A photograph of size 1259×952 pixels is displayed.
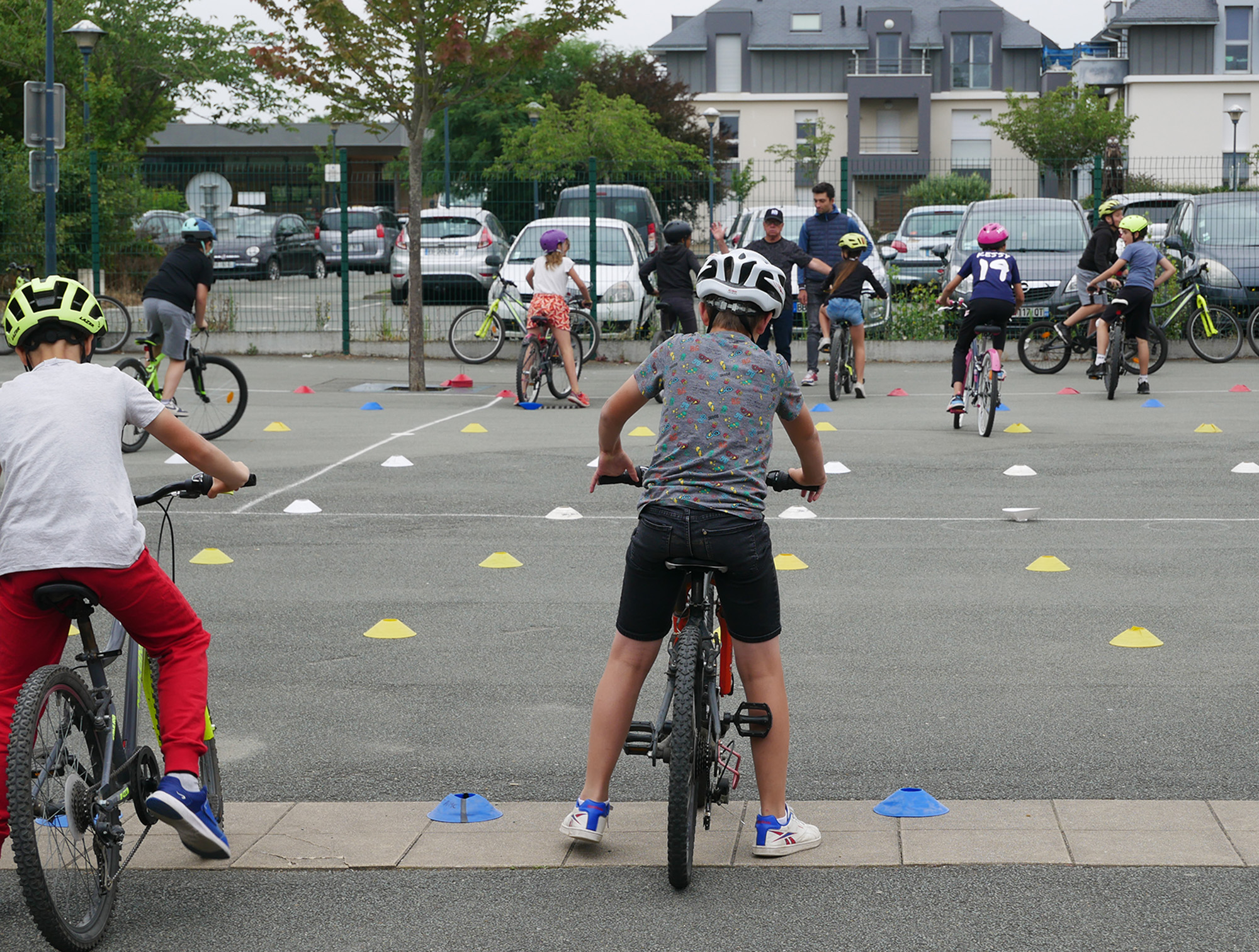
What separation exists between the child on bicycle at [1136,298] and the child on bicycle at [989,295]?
9.82ft

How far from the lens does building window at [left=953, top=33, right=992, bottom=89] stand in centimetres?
7556

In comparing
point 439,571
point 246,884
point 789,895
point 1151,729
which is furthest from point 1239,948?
point 439,571

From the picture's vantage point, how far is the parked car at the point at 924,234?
1053 inches

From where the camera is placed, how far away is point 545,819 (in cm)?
493

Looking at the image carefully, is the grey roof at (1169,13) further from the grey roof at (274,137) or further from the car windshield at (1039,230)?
the car windshield at (1039,230)

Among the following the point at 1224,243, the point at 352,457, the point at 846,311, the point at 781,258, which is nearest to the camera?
the point at 352,457

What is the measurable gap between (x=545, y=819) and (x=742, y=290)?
1698 mm

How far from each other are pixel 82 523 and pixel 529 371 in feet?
39.6

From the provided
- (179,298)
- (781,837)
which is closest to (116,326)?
(179,298)

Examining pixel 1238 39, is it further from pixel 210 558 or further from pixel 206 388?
pixel 210 558

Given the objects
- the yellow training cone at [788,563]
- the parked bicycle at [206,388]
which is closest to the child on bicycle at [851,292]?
the parked bicycle at [206,388]

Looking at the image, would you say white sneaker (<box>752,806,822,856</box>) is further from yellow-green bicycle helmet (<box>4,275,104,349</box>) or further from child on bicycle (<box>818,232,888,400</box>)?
child on bicycle (<box>818,232,888,400</box>)

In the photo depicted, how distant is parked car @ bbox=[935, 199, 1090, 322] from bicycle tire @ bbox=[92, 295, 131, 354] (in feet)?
34.6

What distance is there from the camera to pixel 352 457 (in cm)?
1265
